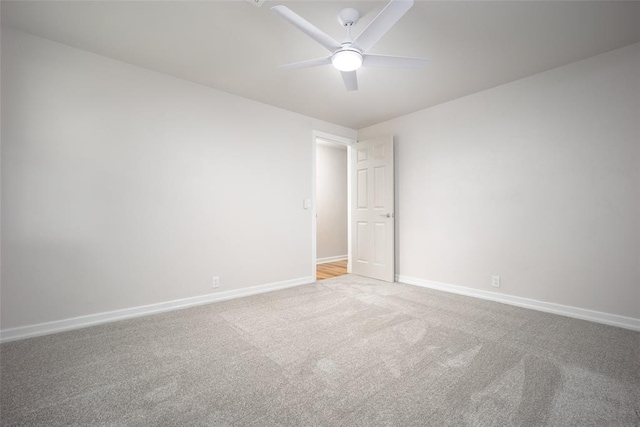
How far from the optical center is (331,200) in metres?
6.14

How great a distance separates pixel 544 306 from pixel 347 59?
3.09 m

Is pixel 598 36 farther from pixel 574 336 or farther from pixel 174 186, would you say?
pixel 174 186

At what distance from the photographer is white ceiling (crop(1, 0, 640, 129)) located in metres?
1.94

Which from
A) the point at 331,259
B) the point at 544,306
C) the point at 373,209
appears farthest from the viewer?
the point at 331,259

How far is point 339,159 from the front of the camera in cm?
627

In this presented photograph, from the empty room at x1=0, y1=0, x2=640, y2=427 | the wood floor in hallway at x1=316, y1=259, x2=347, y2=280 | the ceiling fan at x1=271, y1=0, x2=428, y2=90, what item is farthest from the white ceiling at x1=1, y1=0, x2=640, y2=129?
the wood floor in hallway at x1=316, y1=259, x2=347, y2=280

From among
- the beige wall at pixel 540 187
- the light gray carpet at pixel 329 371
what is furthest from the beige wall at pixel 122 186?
the beige wall at pixel 540 187

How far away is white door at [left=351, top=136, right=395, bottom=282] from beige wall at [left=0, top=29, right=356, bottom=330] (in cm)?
145

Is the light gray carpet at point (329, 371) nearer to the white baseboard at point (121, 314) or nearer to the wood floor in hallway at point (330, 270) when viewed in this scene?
the white baseboard at point (121, 314)

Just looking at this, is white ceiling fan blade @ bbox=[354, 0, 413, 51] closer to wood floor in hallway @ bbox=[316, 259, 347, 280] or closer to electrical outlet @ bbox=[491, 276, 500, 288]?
electrical outlet @ bbox=[491, 276, 500, 288]

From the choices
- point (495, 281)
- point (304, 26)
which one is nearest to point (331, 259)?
point (495, 281)

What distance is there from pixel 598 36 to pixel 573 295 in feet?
7.57

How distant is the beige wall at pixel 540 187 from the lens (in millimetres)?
2432

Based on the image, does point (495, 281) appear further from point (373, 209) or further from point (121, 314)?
point (121, 314)
